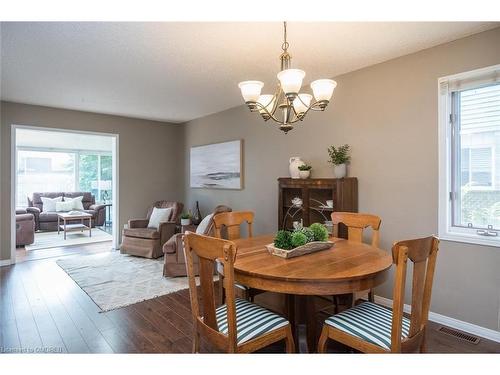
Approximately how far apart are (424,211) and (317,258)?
4.68 feet

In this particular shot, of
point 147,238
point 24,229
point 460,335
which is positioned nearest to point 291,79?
point 460,335

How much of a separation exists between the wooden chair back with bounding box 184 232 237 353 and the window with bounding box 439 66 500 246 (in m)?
2.12

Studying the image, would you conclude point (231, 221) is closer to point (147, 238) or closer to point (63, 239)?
point (147, 238)

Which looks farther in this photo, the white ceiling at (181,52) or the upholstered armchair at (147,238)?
the upholstered armchair at (147,238)

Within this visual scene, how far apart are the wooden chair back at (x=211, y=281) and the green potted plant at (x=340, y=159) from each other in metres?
2.07

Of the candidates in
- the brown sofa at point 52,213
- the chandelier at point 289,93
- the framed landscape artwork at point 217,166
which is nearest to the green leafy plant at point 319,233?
the chandelier at point 289,93

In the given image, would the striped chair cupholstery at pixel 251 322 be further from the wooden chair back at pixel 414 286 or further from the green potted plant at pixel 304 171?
the green potted plant at pixel 304 171

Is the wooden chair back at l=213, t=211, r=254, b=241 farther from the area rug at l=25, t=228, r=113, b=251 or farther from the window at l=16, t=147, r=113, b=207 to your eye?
the window at l=16, t=147, r=113, b=207

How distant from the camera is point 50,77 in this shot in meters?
3.36

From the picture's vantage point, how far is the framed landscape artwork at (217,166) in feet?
15.4

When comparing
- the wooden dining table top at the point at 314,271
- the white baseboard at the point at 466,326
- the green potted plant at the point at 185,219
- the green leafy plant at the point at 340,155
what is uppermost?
the green leafy plant at the point at 340,155

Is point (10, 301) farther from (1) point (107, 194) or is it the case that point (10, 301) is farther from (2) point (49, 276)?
(1) point (107, 194)

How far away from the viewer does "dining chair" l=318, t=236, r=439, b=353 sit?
4.37 feet

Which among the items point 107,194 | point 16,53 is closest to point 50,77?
point 16,53
